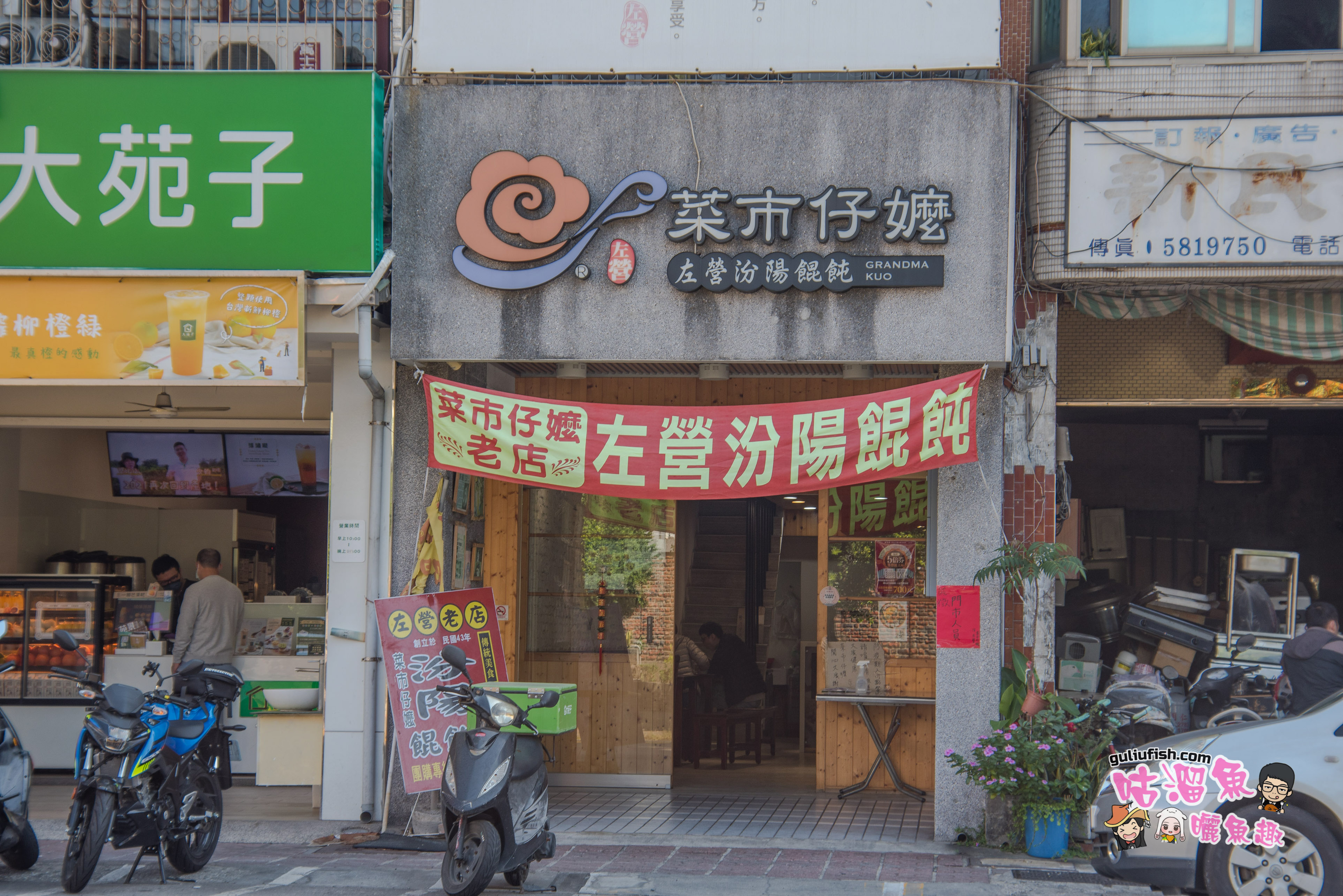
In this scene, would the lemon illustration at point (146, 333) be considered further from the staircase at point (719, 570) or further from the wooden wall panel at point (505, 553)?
the staircase at point (719, 570)

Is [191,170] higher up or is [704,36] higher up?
[704,36]

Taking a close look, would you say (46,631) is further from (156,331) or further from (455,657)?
(455,657)

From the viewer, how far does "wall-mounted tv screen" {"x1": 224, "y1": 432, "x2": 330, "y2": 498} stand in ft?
41.1

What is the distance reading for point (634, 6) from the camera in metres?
8.91

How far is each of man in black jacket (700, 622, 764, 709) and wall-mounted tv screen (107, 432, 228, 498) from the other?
557 centimetres

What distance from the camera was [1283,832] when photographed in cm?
603

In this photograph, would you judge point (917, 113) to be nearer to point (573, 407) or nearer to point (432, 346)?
point (573, 407)

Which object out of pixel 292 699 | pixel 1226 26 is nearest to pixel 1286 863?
pixel 1226 26

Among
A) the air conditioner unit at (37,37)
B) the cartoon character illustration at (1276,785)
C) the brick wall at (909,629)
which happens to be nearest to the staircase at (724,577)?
the brick wall at (909,629)

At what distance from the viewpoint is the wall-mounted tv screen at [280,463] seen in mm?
12523

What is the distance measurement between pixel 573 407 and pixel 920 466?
8.25 ft

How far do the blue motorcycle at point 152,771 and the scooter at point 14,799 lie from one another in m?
0.46

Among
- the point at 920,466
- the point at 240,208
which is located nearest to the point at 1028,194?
the point at 920,466

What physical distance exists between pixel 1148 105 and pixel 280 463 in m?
9.00
